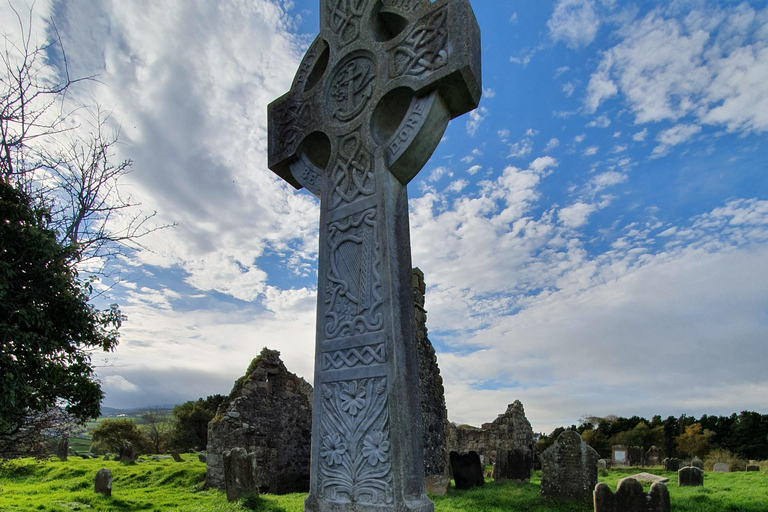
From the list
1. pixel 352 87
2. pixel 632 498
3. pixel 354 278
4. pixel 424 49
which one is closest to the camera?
pixel 354 278

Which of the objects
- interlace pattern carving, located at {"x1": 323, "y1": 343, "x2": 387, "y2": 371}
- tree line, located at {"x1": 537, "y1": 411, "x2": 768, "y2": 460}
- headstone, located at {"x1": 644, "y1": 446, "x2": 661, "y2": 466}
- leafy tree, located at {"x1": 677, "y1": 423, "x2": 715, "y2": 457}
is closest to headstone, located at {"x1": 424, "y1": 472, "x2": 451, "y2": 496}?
interlace pattern carving, located at {"x1": 323, "y1": 343, "x2": 387, "y2": 371}

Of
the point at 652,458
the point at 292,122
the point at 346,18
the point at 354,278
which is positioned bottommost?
the point at 652,458

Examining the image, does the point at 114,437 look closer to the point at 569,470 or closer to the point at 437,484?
the point at 437,484

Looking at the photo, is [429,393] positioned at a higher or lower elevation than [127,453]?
higher

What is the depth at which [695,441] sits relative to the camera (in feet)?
96.9

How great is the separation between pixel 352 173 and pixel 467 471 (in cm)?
999

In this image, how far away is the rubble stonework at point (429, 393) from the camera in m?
12.5

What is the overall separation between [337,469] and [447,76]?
2.74m

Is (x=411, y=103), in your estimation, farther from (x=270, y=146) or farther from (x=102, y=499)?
(x=102, y=499)

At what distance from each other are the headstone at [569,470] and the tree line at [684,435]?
23.4m

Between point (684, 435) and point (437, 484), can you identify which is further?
point (684, 435)

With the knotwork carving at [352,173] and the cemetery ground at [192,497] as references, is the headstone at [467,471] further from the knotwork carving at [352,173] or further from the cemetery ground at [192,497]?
the knotwork carving at [352,173]

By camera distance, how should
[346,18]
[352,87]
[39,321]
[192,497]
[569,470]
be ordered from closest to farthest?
[352,87]
[346,18]
[39,321]
[569,470]
[192,497]

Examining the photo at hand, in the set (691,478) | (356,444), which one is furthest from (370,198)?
(691,478)
